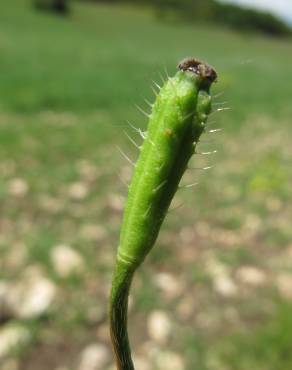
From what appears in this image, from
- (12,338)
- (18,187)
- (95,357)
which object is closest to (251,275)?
(95,357)

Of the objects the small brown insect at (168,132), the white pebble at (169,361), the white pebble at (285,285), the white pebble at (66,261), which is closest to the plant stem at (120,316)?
the small brown insect at (168,132)

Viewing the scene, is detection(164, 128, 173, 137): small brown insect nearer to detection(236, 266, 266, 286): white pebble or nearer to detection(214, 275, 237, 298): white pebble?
detection(214, 275, 237, 298): white pebble

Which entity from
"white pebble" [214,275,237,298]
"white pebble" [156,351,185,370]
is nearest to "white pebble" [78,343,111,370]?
"white pebble" [156,351,185,370]

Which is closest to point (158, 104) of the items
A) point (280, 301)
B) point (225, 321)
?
point (225, 321)

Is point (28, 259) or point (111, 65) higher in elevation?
point (28, 259)

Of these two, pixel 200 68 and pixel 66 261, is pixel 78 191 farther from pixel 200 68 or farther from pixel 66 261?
pixel 200 68

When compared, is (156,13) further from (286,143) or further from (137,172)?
(137,172)

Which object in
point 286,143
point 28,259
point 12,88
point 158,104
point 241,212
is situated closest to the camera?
point 158,104
